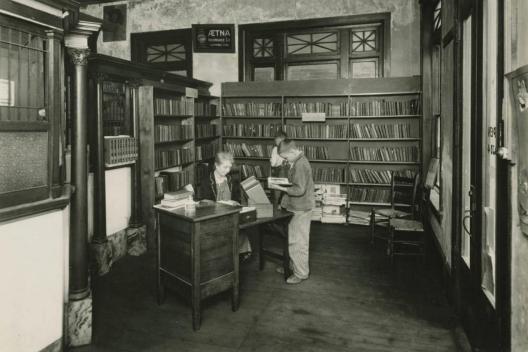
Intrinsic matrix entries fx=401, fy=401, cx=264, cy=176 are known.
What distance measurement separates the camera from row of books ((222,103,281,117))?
7629 millimetres

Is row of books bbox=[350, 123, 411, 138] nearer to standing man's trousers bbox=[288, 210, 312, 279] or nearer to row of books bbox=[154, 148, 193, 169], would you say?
row of books bbox=[154, 148, 193, 169]

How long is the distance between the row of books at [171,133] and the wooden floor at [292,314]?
2.03 m

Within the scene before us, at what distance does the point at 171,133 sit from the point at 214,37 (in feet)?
9.04

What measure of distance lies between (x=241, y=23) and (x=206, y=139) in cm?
244

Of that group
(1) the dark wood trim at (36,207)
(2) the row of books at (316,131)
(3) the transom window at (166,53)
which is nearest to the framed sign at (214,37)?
(3) the transom window at (166,53)

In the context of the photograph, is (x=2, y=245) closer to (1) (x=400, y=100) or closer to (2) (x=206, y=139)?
(2) (x=206, y=139)

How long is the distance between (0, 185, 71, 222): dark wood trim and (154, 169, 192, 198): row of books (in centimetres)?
290

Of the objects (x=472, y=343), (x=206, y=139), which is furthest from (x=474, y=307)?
(x=206, y=139)

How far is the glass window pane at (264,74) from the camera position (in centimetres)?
805

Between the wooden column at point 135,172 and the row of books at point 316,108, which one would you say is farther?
the row of books at point 316,108

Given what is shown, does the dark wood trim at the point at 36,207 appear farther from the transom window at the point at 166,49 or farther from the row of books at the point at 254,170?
the transom window at the point at 166,49

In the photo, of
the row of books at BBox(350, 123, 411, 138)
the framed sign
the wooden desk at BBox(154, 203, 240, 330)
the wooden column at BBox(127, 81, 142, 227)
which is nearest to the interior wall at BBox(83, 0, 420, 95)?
the framed sign

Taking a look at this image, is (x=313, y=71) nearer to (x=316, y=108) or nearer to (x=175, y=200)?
(x=316, y=108)

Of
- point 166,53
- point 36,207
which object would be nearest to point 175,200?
point 36,207
